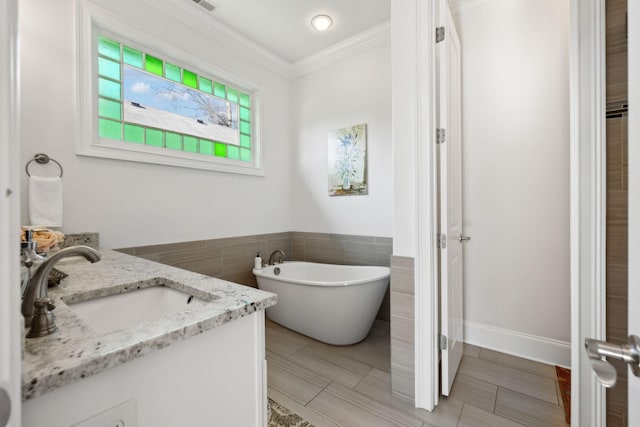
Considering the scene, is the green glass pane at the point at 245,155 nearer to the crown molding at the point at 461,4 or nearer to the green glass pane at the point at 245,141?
the green glass pane at the point at 245,141

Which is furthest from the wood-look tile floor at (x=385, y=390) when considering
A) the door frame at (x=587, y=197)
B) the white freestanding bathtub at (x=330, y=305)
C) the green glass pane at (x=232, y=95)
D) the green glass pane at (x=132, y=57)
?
the green glass pane at (x=132, y=57)

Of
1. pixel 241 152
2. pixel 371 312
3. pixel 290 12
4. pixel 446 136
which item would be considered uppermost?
pixel 290 12

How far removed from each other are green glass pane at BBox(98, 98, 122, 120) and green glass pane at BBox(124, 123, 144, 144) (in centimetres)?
9

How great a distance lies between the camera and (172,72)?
234 cm

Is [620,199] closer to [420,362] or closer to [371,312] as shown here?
[420,362]

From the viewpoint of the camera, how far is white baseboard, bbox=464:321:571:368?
6.27ft

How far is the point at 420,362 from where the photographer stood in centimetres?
151

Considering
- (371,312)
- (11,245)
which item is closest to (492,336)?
(371,312)

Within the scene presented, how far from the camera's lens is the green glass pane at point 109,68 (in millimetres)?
1942

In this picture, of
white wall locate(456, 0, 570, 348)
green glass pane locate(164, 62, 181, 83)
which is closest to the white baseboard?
white wall locate(456, 0, 570, 348)

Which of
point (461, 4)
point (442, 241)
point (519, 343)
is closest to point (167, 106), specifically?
point (442, 241)

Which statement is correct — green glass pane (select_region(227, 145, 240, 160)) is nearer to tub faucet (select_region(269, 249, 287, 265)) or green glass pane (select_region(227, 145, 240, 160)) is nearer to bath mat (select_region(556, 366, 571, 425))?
tub faucet (select_region(269, 249, 287, 265))

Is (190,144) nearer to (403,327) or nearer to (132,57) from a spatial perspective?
(132,57)

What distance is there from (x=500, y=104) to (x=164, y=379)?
268cm
